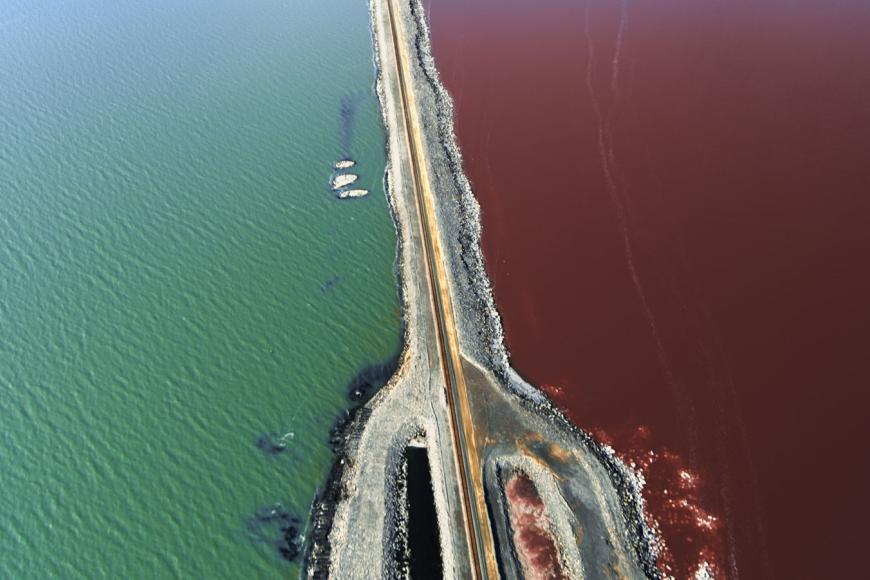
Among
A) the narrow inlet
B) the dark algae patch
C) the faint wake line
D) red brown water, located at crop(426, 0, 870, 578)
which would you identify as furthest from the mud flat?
the faint wake line

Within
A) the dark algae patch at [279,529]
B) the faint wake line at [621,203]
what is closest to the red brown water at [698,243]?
the faint wake line at [621,203]

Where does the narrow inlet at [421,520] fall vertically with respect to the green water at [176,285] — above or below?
below

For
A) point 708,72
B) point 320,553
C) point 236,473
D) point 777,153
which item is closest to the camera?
A: point 320,553

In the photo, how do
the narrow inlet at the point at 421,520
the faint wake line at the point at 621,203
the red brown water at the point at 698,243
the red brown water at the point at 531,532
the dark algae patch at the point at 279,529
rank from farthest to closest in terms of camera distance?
the faint wake line at the point at 621,203, the red brown water at the point at 698,243, the dark algae patch at the point at 279,529, the narrow inlet at the point at 421,520, the red brown water at the point at 531,532

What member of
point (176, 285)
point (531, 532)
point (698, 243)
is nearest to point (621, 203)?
point (698, 243)

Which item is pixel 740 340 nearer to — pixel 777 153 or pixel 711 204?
pixel 711 204

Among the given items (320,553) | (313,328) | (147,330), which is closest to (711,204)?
(313,328)

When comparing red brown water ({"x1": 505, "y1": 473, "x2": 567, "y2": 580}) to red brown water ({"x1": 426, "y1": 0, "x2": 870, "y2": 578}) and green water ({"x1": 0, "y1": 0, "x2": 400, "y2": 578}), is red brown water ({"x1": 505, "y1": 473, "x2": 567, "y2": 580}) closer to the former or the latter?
red brown water ({"x1": 426, "y1": 0, "x2": 870, "y2": 578})

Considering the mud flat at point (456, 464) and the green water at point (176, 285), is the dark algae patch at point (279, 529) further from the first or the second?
the mud flat at point (456, 464)
